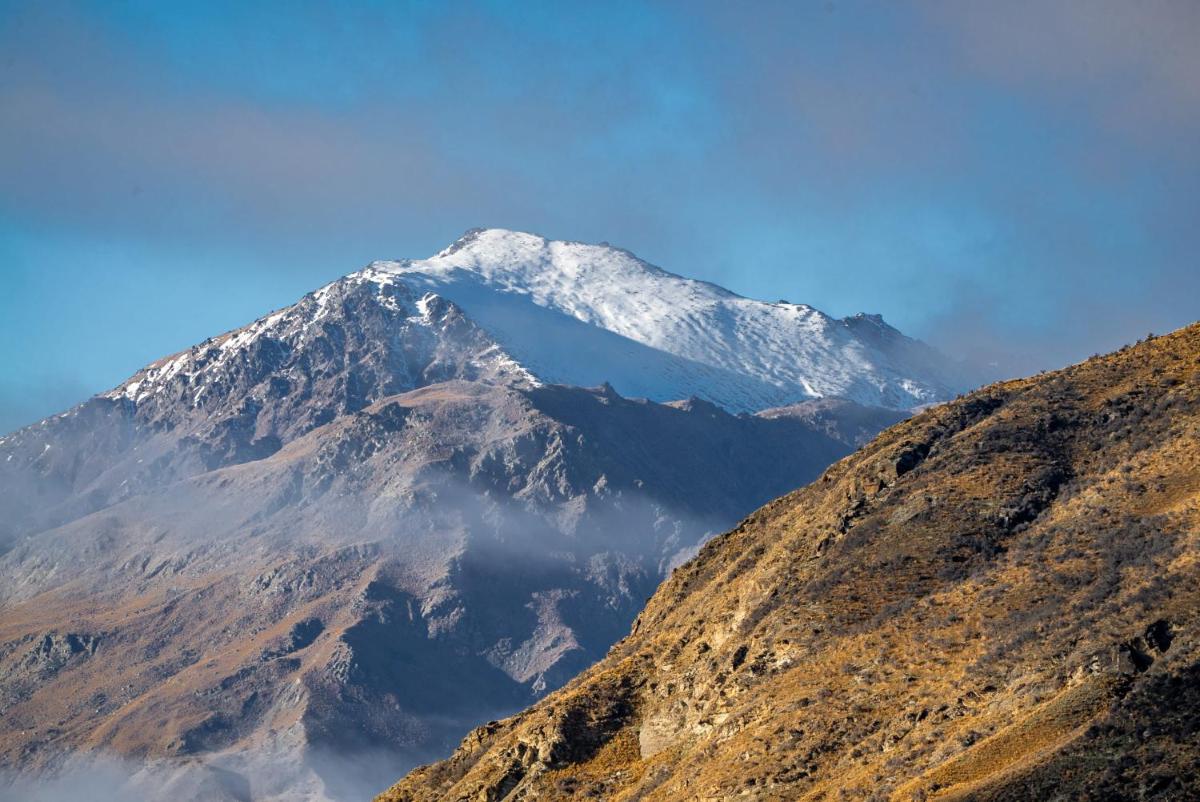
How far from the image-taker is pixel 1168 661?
6875cm

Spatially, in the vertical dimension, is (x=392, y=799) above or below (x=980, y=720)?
above

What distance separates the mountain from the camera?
69875mm

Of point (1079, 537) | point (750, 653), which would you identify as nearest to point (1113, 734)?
point (1079, 537)

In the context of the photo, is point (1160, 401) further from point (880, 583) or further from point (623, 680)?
point (623, 680)

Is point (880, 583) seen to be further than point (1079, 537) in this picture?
Yes

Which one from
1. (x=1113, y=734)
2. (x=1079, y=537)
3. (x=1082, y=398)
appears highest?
(x=1082, y=398)

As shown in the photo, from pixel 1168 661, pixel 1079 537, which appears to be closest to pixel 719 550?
pixel 1079 537

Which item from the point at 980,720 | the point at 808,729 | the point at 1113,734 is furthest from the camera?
the point at 808,729

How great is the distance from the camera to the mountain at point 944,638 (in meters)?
69.9

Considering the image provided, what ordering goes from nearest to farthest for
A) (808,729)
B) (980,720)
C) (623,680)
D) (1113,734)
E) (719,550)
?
(1113,734)
(980,720)
(808,729)
(623,680)
(719,550)

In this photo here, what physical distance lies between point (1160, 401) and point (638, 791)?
40075 millimetres

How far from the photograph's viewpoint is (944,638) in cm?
8781

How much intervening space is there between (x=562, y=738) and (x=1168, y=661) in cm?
4157

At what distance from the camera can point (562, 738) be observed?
328ft
